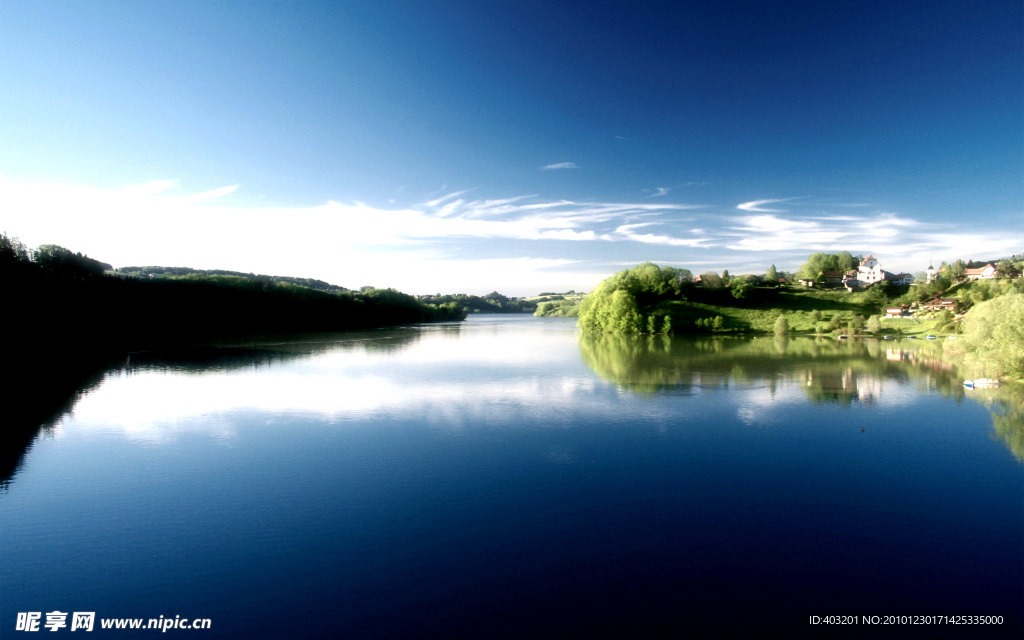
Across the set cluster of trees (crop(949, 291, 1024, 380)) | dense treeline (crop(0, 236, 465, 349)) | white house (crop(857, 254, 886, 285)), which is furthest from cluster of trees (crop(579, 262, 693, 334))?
white house (crop(857, 254, 886, 285))

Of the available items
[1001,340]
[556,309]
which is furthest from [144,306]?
[556,309]

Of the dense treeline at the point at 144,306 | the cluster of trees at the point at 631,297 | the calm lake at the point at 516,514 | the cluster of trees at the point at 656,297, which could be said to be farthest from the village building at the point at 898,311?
the dense treeline at the point at 144,306

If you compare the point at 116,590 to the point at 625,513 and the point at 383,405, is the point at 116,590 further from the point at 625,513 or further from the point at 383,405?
the point at 383,405

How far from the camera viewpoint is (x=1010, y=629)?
271 inches

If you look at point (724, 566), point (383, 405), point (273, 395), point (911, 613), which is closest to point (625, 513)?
point (724, 566)

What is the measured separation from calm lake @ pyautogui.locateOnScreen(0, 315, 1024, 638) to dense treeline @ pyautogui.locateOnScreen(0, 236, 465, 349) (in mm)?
32511

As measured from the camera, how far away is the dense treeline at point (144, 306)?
42.7 metres

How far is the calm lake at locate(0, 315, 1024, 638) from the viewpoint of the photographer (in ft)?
24.1

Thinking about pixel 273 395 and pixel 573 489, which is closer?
pixel 573 489

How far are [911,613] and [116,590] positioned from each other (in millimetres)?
12181

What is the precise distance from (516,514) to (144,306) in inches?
2741

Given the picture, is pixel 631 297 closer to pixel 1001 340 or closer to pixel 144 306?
pixel 1001 340

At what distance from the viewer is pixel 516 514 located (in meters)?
10.2

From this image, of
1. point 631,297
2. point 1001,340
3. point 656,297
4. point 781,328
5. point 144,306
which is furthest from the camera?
point 656,297
